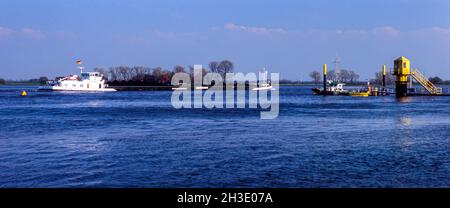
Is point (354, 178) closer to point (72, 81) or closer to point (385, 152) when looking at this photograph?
point (385, 152)

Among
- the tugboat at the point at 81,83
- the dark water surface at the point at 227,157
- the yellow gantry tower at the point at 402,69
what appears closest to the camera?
the dark water surface at the point at 227,157

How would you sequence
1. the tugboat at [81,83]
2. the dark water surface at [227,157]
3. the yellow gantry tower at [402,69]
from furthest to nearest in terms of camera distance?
the tugboat at [81,83], the yellow gantry tower at [402,69], the dark water surface at [227,157]

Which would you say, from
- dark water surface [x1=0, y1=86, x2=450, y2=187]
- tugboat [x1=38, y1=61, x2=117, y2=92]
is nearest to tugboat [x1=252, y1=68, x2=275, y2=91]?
tugboat [x1=38, y1=61, x2=117, y2=92]

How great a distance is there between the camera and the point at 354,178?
16062 millimetres

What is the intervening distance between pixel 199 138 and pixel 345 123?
14.1m

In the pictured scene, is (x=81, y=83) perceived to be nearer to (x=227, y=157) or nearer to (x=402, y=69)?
(x=402, y=69)

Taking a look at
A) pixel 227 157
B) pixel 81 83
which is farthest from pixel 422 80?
pixel 81 83

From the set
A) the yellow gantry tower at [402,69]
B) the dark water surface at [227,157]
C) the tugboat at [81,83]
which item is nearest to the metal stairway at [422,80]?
the yellow gantry tower at [402,69]

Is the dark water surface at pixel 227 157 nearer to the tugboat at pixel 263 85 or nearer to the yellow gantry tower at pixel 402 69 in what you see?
the yellow gantry tower at pixel 402 69

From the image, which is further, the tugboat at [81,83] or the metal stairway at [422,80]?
the tugboat at [81,83]

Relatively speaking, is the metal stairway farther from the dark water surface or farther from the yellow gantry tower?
the dark water surface

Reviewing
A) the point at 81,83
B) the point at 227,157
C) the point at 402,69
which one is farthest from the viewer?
the point at 81,83

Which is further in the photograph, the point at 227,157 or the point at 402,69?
the point at 402,69
